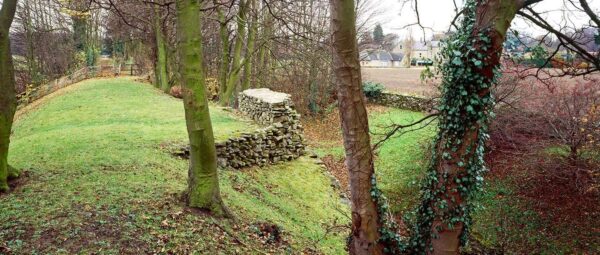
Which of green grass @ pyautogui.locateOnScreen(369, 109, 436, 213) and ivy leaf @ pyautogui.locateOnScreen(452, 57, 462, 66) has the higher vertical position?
ivy leaf @ pyautogui.locateOnScreen(452, 57, 462, 66)

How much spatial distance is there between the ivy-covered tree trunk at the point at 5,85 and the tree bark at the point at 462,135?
585 cm

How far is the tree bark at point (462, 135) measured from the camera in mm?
4258

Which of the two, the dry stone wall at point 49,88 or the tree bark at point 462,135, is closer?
the tree bark at point 462,135

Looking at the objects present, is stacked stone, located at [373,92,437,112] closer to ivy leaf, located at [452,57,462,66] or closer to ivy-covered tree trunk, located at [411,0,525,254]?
ivy-covered tree trunk, located at [411,0,525,254]

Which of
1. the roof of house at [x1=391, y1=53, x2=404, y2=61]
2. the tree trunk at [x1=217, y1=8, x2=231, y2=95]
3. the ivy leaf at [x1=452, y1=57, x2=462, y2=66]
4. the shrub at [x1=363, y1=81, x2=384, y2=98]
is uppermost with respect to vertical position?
the roof of house at [x1=391, y1=53, x2=404, y2=61]

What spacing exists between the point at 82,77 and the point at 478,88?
30.5m

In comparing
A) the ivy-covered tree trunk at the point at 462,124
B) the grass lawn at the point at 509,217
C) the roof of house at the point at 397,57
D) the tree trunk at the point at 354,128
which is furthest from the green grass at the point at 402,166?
the roof of house at the point at 397,57

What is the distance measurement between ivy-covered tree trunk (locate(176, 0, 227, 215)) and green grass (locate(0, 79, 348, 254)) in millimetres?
316

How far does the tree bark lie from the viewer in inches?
168

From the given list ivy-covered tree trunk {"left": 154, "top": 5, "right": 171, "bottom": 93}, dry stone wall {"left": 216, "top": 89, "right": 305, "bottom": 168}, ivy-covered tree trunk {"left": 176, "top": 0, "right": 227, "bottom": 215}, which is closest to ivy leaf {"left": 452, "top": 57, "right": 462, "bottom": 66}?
ivy-covered tree trunk {"left": 176, "top": 0, "right": 227, "bottom": 215}

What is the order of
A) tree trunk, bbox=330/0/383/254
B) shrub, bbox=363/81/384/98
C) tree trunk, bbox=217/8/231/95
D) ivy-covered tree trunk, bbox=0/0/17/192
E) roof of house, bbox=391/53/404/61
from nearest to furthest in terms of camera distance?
tree trunk, bbox=330/0/383/254 → ivy-covered tree trunk, bbox=0/0/17/192 → tree trunk, bbox=217/8/231/95 → shrub, bbox=363/81/384/98 → roof of house, bbox=391/53/404/61

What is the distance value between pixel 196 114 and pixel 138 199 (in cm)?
154

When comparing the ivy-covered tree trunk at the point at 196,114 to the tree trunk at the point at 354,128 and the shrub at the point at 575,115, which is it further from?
the shrub at the point at 575,115

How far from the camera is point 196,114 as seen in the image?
5.64 meters
